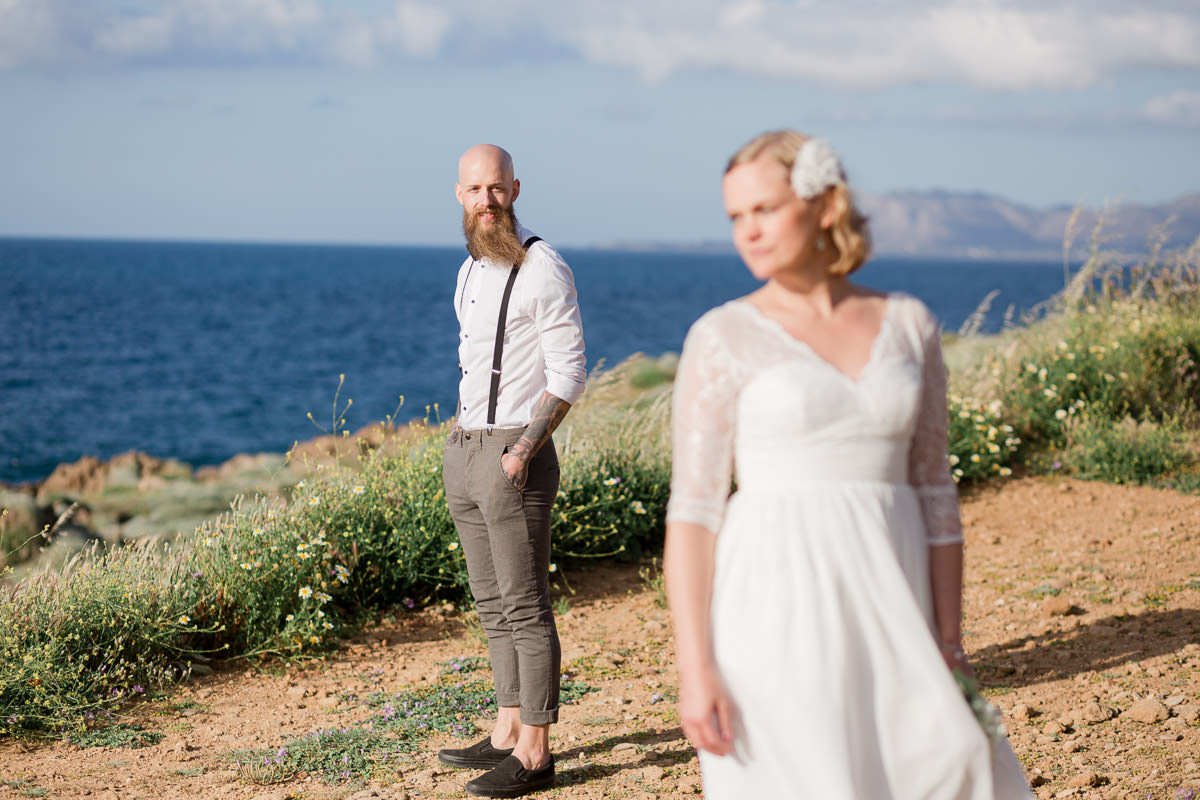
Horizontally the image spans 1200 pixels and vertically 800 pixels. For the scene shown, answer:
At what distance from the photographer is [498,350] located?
12.3 ft

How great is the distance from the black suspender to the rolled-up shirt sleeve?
0.34 feet

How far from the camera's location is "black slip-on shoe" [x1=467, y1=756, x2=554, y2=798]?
3.86 m

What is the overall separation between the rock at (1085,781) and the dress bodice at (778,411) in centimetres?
213

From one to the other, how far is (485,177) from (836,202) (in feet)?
6.40

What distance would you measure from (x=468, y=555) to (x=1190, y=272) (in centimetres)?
975

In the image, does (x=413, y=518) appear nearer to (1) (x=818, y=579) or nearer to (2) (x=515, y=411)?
(2) (x=515, y=411)

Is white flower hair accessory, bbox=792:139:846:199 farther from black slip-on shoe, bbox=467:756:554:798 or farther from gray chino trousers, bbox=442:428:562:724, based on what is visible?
black slip-on shoe, bbox=467:756:554:798

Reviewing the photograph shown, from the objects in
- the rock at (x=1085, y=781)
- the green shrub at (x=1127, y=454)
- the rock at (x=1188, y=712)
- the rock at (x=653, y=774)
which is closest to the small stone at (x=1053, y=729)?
the rock at (x=1188, y=712)

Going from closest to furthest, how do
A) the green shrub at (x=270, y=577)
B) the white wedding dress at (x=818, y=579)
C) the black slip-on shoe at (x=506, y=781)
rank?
the white wedding dress at (x=818, y=579) < the black slip-on shoe at (x=506, y=781) < the green shrub at (x=270, y=577)

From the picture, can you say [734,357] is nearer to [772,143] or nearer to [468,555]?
[772,143]

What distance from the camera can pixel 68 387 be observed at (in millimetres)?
33031

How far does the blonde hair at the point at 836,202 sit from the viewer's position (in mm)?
2102

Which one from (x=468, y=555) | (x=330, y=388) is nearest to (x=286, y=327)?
(x=330, y=388)

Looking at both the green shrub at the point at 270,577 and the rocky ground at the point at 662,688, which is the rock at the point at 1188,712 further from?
the green shrub at the point at 270,577
